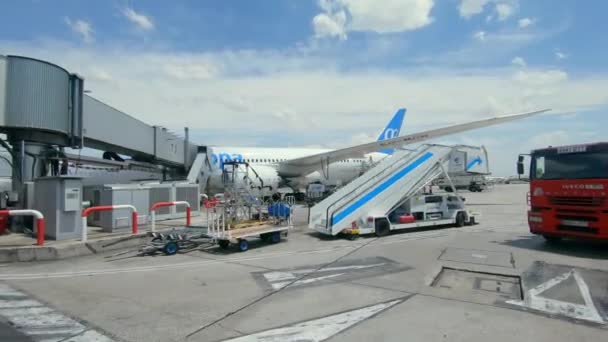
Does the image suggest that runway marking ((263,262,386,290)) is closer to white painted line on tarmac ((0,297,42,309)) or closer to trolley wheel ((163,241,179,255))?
trolley wheel ((163,241,179,255))

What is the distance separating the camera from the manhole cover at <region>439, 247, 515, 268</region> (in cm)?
845

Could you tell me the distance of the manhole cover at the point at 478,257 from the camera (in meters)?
8.45

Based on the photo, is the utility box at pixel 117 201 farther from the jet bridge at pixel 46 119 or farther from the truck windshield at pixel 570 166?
the truck windshield at pixel 570 166

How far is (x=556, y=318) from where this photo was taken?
16.7ft

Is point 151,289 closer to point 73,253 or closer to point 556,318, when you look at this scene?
point 73,253

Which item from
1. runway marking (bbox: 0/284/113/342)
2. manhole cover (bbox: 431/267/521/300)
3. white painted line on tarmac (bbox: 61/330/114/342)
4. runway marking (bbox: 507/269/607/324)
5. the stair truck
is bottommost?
runway marking (bbox: 507/269/607/324)

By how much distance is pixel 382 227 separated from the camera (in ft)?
40.1

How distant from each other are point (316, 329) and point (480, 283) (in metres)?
3.61

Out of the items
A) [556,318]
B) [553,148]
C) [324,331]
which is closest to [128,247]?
[324,331]

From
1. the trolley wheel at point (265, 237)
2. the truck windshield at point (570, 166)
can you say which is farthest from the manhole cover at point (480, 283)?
the trolley wheel at point (265, 237)

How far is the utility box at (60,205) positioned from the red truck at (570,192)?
11.6 m

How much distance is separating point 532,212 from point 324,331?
8537 mm

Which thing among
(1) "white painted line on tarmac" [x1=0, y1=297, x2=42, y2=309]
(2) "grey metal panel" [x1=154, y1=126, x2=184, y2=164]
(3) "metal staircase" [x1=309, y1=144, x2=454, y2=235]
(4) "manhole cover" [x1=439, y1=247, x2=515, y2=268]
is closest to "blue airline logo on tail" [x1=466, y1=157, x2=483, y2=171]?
(3) "metal staircase" [x1=309, y1=144, x2=454, y2=235]

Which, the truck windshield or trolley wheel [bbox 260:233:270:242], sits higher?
the truck windshield
